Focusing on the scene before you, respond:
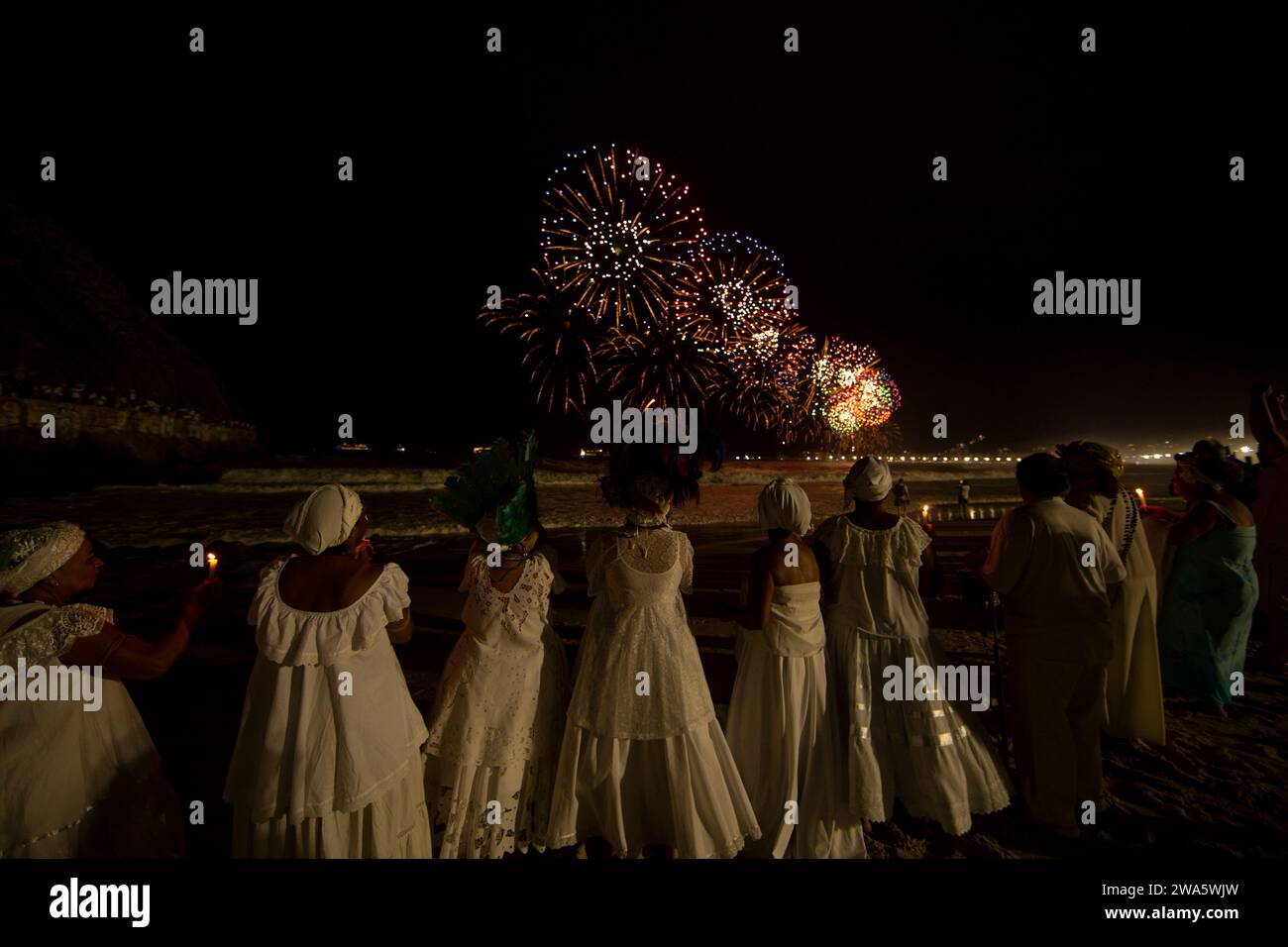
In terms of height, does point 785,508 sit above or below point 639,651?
above

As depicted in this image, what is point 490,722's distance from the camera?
303 centimetres

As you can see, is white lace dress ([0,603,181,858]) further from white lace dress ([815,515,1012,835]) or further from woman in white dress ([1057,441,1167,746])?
woman in white dress ([1057,441,1167,746])

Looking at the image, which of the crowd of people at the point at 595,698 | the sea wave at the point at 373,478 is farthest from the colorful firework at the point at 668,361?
the crowd of people at the point at 595,698

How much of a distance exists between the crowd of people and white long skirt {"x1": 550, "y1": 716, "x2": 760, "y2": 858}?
1cm

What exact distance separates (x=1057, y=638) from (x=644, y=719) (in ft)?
7.80

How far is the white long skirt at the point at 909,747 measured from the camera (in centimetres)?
316

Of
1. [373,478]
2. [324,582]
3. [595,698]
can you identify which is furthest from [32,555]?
[373,478]

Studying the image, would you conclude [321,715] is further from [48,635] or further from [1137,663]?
[1137,663]

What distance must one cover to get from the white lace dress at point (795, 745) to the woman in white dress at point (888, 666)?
0.57ft

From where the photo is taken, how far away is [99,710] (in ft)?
8.43

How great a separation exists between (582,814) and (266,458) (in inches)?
1349

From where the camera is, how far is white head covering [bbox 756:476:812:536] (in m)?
3.13
